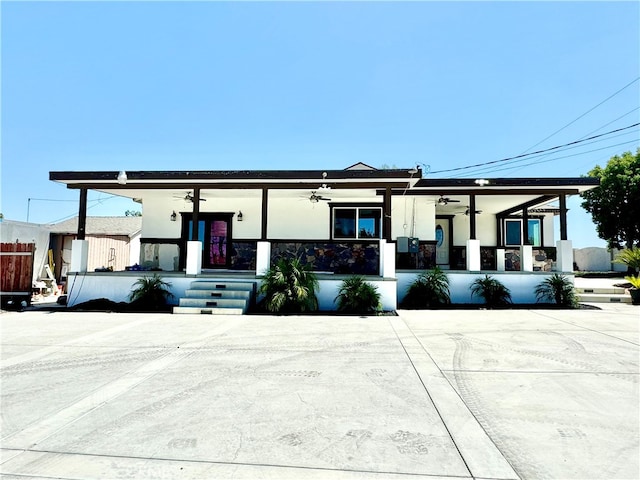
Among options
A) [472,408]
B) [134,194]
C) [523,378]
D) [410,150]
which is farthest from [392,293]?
[410,150]

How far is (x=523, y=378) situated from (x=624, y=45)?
13.7 metres

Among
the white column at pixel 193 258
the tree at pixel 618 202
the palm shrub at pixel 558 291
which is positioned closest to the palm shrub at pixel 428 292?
the palm shrub at pixel 558 291

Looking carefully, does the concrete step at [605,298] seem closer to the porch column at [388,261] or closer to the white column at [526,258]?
the white column at [526,258]

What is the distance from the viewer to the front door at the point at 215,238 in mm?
13078

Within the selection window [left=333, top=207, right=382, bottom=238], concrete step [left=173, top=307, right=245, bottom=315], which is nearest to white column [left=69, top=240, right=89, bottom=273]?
concrete step [left=173, top=307, right=245, bottom=315]

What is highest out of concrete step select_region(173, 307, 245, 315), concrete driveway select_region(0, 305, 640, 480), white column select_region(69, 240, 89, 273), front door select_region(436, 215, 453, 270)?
front door select_region(436, 215, 453, 270)

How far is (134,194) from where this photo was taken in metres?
12.0

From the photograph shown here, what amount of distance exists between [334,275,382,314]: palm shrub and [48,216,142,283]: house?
12149 millimetres

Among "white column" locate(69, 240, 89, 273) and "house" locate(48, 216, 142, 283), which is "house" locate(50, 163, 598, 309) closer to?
"white column" locate(69, 240, 89, 273)

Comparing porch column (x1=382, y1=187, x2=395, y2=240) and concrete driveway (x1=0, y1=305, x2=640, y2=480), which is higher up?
porch column (x1=382, y1=187, x2=395, y2=240)

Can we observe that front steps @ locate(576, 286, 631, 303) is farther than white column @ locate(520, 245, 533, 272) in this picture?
No

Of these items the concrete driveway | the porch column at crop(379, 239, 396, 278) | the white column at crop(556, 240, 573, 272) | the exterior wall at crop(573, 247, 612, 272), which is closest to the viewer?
the concrete driveway

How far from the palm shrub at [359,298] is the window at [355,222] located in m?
3.91

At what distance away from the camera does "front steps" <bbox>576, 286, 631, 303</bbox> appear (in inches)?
448
